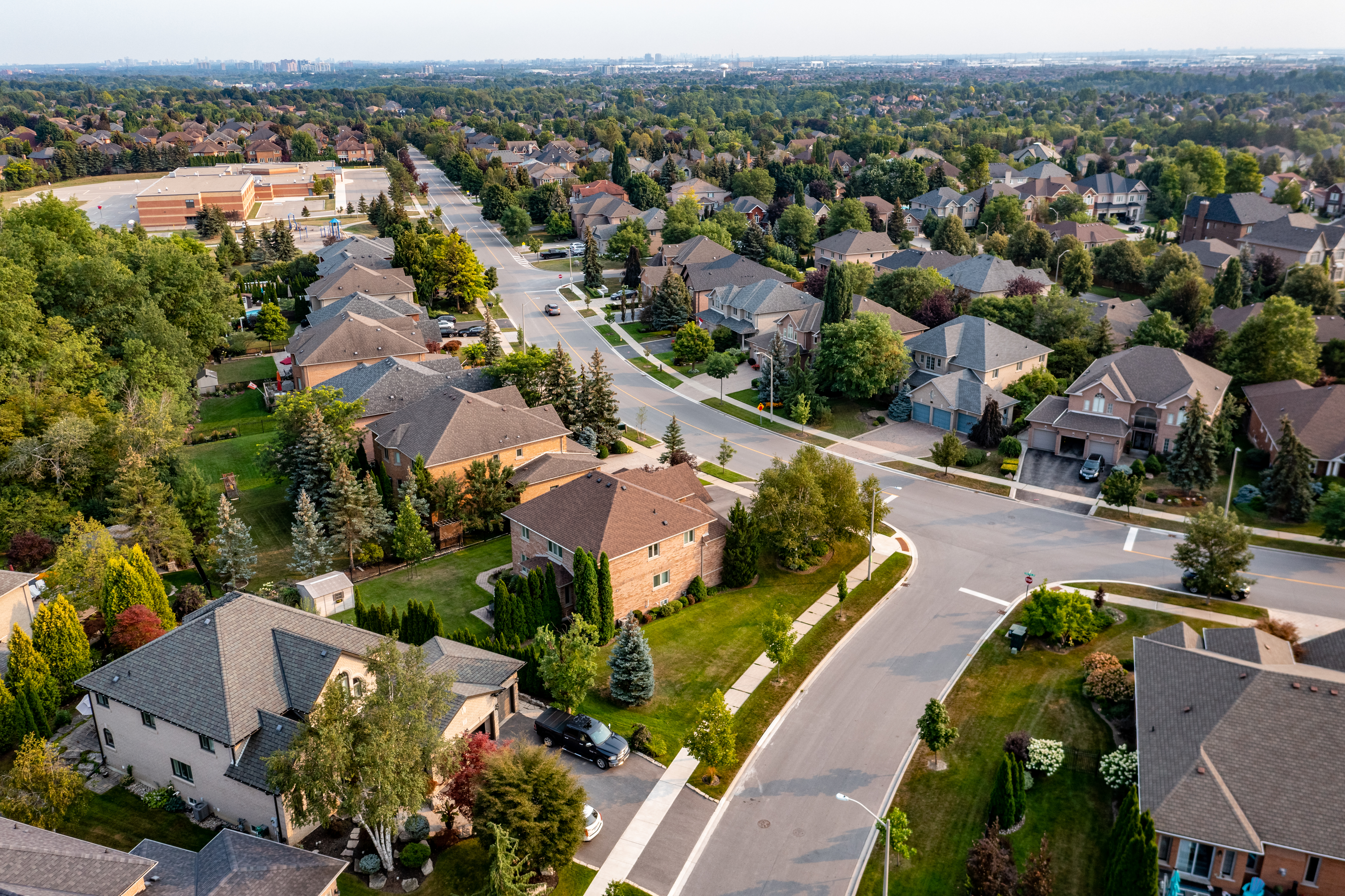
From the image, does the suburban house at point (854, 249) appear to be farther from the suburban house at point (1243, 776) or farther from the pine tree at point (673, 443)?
the suburban house at point (1243, 776)

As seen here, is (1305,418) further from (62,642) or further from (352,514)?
(62,642)

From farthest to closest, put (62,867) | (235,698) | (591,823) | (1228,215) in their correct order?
(1228,215), (235,698), (591,823), (62,867)

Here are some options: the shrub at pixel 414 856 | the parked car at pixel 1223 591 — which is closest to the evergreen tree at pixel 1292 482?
the parked car at pixel 1223 591

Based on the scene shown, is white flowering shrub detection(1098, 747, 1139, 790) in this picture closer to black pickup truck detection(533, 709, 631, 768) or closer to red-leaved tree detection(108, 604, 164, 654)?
black pickup truck detection(533, 709, 631, 768)

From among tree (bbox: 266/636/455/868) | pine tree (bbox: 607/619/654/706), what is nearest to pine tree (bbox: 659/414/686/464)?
pine tree (bbox: 607/619/654/706)

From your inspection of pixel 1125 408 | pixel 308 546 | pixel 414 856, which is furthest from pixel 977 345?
pixel 414 856

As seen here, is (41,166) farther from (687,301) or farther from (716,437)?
(716,437)

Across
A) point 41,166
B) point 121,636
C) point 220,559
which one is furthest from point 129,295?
point 41,166
